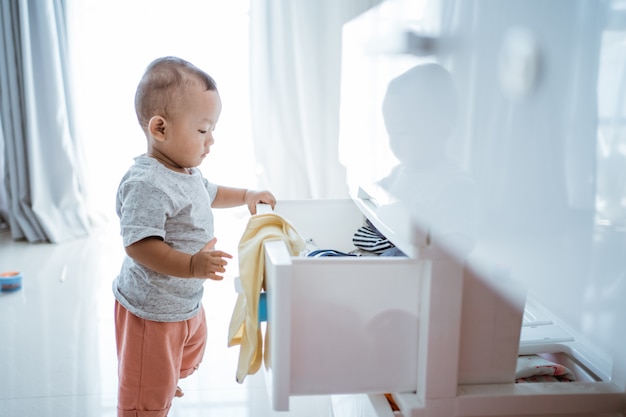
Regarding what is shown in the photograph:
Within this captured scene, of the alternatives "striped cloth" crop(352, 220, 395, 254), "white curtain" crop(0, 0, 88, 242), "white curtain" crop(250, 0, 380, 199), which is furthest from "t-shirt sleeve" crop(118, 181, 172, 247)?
"white curtain" crop(250, 0, 380, 199)

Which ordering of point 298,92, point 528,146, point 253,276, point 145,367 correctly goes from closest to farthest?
point 528,146
point 253,276
point 145,367
point 298,92

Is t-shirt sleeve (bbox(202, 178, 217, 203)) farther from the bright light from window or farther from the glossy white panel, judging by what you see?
the bright light from window

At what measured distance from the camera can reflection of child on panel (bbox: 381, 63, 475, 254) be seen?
1.97 feet

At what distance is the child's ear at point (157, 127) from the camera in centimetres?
100

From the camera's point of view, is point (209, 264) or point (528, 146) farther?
point (209, 264)

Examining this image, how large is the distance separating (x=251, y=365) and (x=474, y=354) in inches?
12.1

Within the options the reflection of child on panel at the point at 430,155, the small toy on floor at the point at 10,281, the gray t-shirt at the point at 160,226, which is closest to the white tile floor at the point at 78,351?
the small toy on floor at the point at 10,281

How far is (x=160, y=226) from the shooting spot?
0.96m

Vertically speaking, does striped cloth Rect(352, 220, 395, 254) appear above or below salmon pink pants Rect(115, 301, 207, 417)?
above

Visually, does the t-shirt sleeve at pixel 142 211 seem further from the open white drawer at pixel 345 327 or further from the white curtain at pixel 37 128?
the white curtain at pixel 37 128

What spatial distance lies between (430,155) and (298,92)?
2.35 m

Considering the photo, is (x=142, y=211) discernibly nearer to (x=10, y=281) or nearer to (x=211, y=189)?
(x=211, y=189)

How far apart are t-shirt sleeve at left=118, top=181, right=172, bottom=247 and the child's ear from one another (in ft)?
0.30

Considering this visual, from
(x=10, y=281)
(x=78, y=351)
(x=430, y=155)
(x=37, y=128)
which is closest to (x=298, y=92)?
(x=37, y=128)
